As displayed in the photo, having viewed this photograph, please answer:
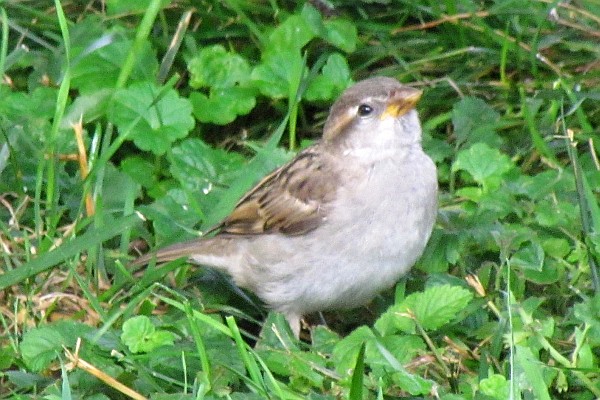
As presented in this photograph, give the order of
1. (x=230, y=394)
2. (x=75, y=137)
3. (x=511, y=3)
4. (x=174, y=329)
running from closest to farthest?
(x=230, y=394)
(x=174, y=329)
(x=75, y=137)
(x=511, y=3)

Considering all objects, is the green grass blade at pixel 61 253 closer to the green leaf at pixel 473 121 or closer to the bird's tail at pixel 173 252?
the bird's tail at pixel 173 252

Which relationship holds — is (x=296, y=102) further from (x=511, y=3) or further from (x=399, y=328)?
(x=399, y=328)

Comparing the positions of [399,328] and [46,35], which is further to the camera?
[46,35]

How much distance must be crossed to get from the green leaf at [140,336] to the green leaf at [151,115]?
1070 millimetres

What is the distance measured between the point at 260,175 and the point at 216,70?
1.77 feet

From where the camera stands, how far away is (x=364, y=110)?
3670 millimetres

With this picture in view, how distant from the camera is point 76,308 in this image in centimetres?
375

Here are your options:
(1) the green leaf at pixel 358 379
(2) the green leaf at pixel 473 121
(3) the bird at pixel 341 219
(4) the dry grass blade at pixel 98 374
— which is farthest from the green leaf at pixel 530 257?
(4) the dry grass blade at pixel 98 374

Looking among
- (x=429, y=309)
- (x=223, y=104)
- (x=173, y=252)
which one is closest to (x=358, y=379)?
(x=429, y=309)

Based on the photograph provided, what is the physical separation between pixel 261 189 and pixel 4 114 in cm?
100

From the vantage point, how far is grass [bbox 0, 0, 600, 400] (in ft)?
10.3

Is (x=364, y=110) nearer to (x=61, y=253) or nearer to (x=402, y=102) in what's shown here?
(x=402, y=102)

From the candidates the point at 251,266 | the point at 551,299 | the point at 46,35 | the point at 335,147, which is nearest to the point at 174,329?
the point at 251,266

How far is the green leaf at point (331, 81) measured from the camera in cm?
451
